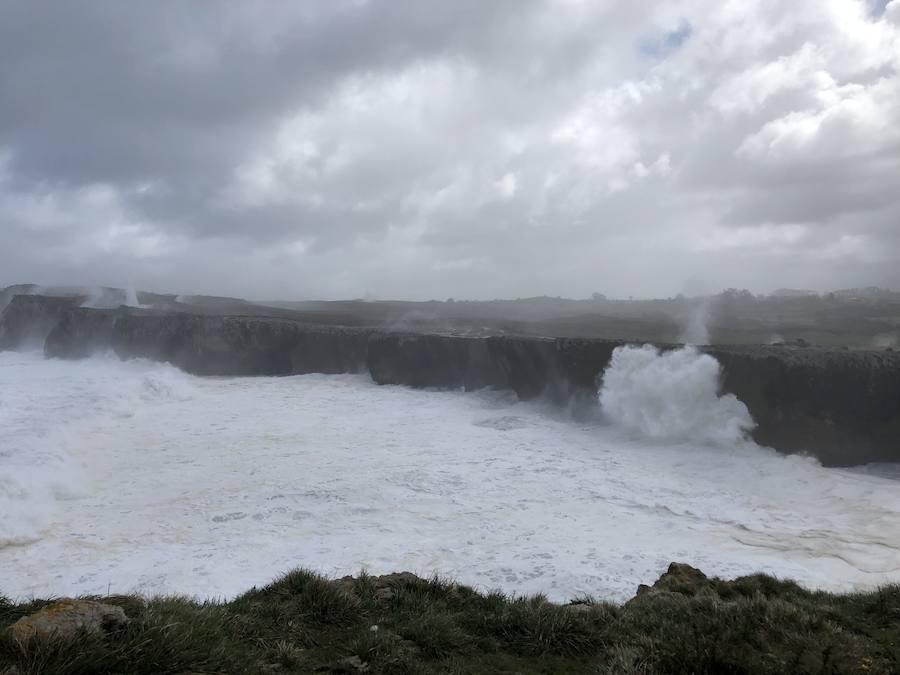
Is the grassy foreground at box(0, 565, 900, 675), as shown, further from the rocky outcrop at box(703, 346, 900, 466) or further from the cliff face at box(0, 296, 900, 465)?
the cliff face at box(0, 296, 900, 465)

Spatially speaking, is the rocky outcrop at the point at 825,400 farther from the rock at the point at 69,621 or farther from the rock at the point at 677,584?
the rock at the point at 69,621

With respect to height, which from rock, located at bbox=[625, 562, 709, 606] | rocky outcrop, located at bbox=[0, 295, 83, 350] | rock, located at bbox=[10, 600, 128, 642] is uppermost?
rocky outcrop, located at bbox=[0, 295, 83, 350]

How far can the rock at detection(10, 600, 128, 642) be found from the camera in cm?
306

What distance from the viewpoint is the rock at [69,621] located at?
3.06 metres

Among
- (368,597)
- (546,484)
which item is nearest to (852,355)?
(546,484)

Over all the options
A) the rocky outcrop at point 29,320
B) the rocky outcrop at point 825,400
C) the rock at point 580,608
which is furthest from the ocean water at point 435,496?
the rocky outcrop at point 29,320

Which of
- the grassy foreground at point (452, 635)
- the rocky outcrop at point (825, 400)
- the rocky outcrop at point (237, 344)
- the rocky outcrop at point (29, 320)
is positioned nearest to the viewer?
the grassy foreground at point (452, 635)

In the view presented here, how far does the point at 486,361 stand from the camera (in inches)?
998

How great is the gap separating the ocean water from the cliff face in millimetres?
963

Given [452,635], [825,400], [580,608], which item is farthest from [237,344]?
[452,635]

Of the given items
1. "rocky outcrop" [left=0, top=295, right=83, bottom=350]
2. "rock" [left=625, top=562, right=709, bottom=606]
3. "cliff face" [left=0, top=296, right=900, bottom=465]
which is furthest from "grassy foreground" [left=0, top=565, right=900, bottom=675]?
"rocky outcrop" [left=0, top=295, right=83, bottom=350]

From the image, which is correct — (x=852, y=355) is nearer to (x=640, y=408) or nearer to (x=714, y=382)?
(x=714, y=382)

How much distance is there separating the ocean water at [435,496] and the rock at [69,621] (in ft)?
15.0

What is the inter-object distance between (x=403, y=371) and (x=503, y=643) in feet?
76.0
